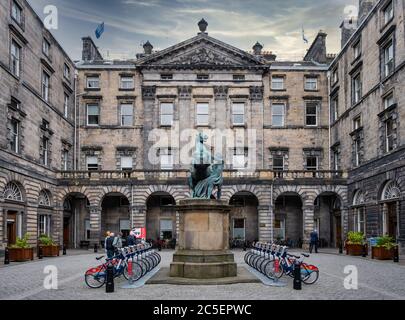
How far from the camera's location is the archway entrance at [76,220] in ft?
141

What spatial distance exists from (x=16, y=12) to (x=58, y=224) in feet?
53.9

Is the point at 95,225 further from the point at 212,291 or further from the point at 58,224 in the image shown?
the point at 212,291

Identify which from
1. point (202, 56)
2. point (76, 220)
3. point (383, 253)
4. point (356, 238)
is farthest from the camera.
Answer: point (202, 56)

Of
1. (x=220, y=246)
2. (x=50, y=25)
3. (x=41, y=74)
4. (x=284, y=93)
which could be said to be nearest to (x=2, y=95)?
(x=41, y=74)

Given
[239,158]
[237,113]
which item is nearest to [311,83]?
[237,113]

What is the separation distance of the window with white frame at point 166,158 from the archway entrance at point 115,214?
4.52 metres

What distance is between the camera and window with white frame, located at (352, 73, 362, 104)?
37.4 meters

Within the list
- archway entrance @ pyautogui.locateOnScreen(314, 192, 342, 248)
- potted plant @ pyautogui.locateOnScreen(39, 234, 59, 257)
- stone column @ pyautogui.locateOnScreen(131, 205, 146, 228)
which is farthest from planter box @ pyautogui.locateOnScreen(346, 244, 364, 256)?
potted plant @ pyautogui.locateOnScreen(39, 234, 59, 257)

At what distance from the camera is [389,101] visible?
31.6 meters

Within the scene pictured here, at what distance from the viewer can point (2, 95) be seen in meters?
29.1

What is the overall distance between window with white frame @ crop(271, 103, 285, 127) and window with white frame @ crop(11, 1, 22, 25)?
2330 centimetres

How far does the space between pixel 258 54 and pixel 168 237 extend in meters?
19.7

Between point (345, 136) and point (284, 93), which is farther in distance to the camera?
point (284, 93)
